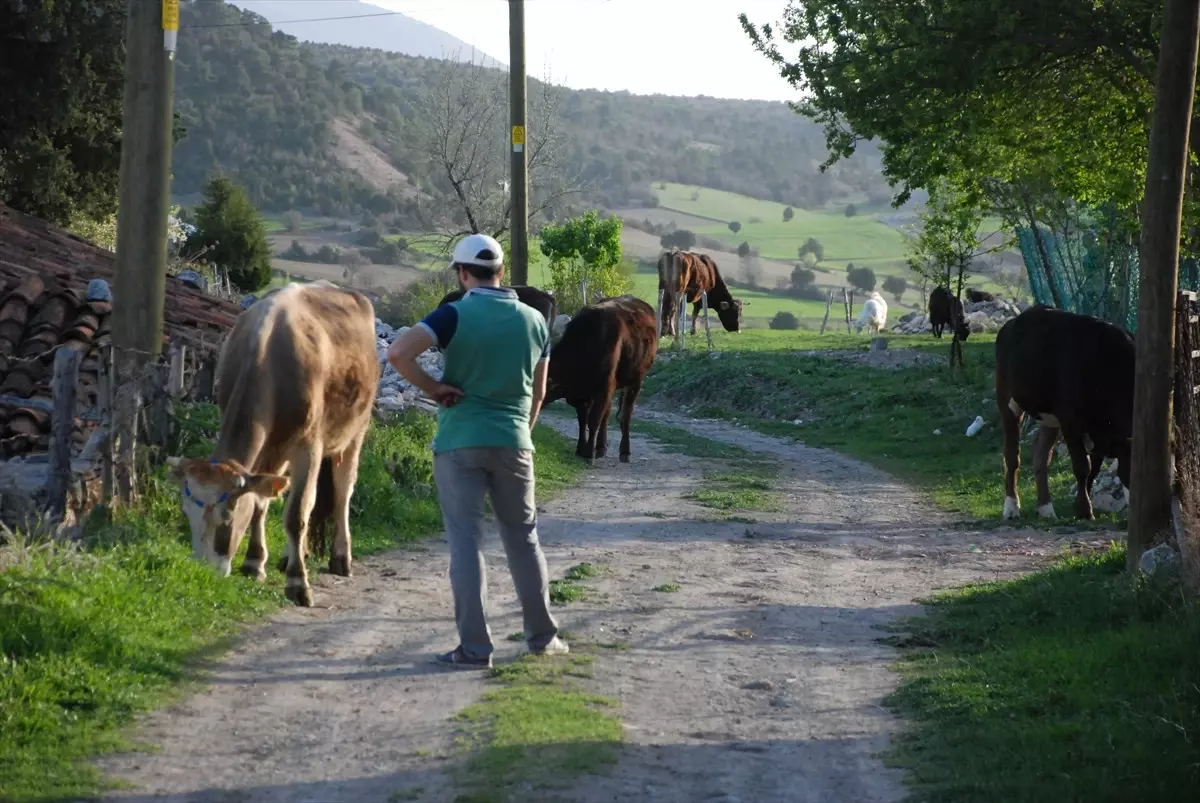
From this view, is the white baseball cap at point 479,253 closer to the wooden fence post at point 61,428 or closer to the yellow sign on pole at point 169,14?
the wooden fence post at point 61,428

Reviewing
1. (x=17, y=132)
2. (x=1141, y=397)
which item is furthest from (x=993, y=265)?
(x=1141, y=397)

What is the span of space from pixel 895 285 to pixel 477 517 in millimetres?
96015

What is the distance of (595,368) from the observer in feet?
63.3

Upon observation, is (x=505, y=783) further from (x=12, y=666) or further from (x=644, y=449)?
(x=644, y=449)

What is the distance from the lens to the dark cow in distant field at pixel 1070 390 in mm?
14641

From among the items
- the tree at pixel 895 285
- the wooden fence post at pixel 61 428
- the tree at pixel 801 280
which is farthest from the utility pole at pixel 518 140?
the tree at pixel 895 285

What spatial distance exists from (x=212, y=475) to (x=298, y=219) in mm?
86886

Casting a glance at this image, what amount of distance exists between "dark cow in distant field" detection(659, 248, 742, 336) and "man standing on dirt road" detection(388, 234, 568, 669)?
2771 centimetres

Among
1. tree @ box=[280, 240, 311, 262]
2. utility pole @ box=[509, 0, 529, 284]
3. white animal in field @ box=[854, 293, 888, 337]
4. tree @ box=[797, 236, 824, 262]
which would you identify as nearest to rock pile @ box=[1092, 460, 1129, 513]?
utility pole @ box=[509, 0, 529, 284]

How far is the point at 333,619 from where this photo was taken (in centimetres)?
958

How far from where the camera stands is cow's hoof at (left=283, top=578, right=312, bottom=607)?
988cm

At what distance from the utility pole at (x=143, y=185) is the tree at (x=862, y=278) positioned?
90.7 meters

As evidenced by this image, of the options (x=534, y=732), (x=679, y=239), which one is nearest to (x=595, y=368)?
(x=534, y=732)

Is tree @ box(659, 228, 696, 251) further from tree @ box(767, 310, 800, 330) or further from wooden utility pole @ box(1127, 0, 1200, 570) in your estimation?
wooden utility pole @ box(1127, 0, 1200, 570)
